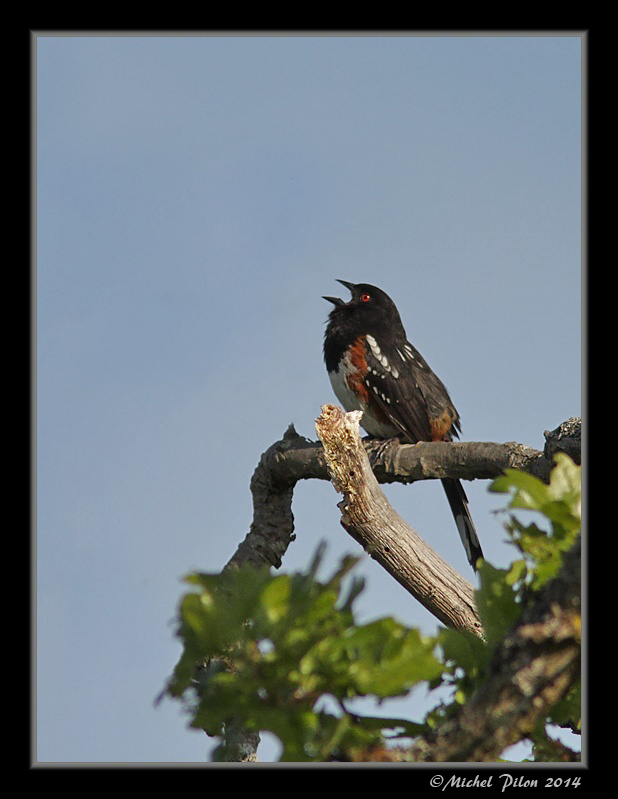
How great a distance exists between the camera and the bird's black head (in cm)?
735

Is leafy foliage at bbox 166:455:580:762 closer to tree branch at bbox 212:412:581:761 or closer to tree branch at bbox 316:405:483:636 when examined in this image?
tree branch at bbox 316:405:483:636

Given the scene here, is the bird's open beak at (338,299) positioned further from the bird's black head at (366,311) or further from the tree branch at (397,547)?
the tree branch at (397,547)

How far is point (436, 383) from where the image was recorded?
7.03 metres

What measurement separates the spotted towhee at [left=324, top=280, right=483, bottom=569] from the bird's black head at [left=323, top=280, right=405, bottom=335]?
0.01 m

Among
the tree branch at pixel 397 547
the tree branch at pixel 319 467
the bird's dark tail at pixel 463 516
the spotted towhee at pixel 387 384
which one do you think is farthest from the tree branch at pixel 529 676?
the spotted towhee at pixel 387 384

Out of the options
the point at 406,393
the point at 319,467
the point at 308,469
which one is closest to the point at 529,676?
the point at 319,467

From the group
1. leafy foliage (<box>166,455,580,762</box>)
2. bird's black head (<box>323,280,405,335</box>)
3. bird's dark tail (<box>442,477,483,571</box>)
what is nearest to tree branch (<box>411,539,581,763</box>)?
leafy foliage (<box>166,455,580,762</box>)

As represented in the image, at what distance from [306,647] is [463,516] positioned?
15.8 feet

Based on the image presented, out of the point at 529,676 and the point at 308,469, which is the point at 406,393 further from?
the point at 529,676

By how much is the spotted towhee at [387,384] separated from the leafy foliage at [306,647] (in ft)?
15.4

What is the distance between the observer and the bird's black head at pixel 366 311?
735 centimetres
